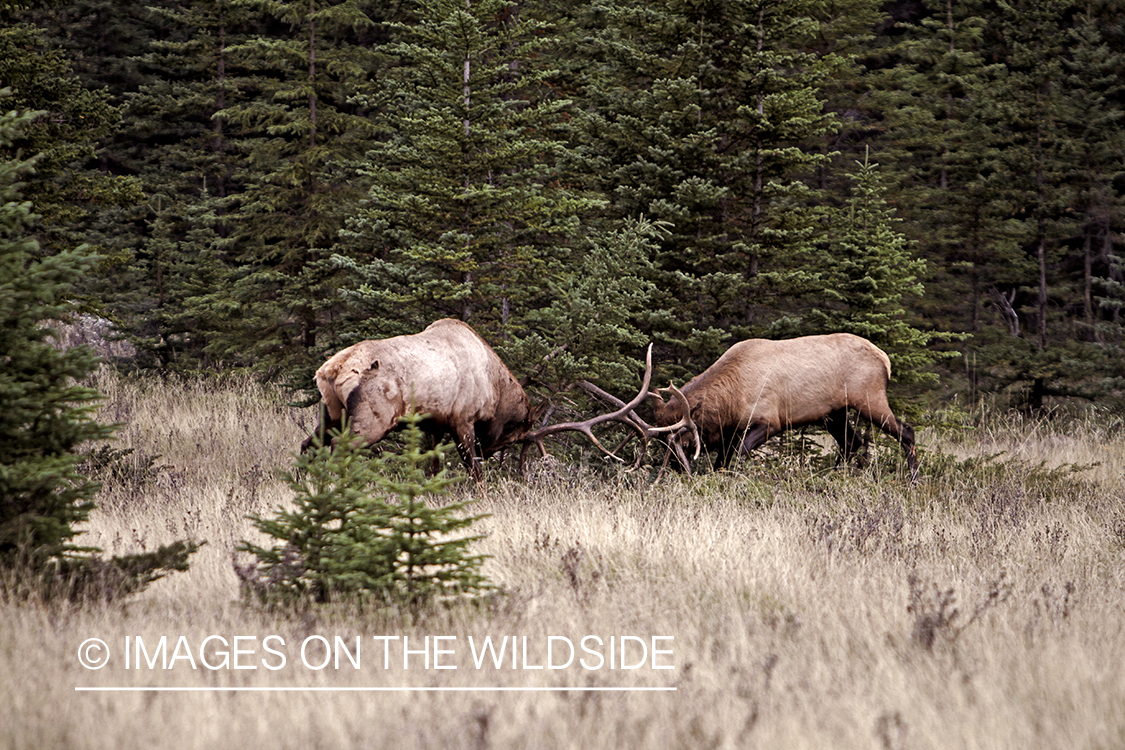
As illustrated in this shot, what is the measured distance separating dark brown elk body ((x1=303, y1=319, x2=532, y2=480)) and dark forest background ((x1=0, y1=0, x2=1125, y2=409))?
70cm

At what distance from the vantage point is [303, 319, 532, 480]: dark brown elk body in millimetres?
7598

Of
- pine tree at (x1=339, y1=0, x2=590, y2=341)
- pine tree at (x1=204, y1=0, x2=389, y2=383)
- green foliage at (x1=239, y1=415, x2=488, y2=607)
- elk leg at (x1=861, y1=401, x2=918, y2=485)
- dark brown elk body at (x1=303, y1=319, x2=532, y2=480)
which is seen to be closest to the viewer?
green foliage at (x1=239, y1=415, x2=488, y2=607)

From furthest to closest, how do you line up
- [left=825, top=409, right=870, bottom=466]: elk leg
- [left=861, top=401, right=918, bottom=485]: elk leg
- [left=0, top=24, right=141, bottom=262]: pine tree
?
[left=825, top=409, right=870, bottom=466]: elk leg, [left=861, top=401, right=918, bottom=485]: elk leg, [left=0, top=24, right=141, bottom=262]: pine tree

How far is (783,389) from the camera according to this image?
9.72 meters

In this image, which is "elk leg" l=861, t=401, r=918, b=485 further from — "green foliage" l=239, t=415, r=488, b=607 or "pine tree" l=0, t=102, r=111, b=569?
"pine tree" l=0, t=102, r=111, b=569

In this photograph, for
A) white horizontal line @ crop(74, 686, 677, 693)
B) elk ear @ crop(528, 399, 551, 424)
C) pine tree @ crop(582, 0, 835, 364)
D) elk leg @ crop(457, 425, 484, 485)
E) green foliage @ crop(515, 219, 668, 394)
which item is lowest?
elk leg @ crop(457, 425, 484, 485)

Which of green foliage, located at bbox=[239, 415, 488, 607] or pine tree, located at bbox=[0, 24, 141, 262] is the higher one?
pine tree, located at bbox=[0, 24, 141, 262]

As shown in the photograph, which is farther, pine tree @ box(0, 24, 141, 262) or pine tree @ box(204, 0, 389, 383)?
pine tree @ box(204, 0, 389, 383)

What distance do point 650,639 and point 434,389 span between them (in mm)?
4118

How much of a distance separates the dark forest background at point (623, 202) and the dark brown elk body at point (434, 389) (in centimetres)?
70

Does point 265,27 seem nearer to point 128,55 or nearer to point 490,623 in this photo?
point 128,55

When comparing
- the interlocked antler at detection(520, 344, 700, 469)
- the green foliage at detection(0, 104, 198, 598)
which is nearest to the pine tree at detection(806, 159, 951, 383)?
the interlocked antler at detection(520, 344, 700, 469)

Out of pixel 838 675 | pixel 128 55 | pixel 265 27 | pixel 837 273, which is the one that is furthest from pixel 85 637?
pixel 128 55

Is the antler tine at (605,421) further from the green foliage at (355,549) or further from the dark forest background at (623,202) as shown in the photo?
the green foliage at (355,549)
